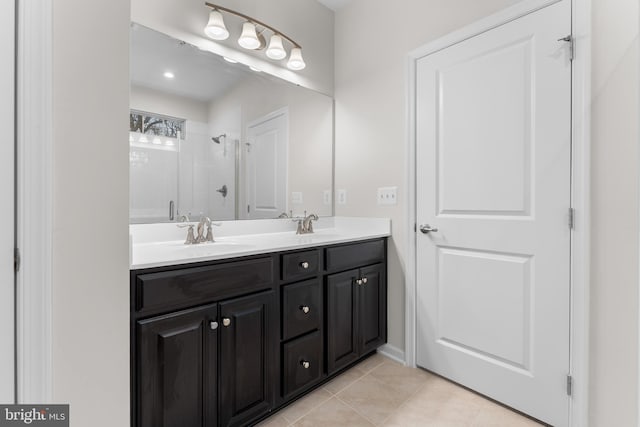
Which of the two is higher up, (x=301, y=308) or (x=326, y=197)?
(x=326, y=197)

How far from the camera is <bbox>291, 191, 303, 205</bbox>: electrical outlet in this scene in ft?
7.21

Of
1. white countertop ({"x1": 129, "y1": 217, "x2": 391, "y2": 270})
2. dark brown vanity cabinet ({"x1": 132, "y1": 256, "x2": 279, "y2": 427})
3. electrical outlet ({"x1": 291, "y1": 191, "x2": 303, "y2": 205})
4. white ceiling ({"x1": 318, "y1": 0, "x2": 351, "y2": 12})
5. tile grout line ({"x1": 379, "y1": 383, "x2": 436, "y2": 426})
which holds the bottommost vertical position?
tile grout line ({"x1": 379, "y1": 383, "x2": 436, "y2": 426})

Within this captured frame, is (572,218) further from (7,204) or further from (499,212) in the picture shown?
(7,204)

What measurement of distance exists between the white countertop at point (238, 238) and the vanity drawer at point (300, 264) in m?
0.04

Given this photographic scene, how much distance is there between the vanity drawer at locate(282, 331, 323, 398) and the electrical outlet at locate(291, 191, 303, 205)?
0.94m

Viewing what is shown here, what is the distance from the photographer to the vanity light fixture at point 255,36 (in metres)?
1.72

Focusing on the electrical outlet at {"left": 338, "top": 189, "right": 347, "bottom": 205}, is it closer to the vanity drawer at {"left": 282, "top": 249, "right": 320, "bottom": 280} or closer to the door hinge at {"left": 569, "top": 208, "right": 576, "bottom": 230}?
the vanity drawer at {"left": 282, "top": 249, "right": 320, "bottom": 280}

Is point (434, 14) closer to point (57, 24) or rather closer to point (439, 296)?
point (439, 296)

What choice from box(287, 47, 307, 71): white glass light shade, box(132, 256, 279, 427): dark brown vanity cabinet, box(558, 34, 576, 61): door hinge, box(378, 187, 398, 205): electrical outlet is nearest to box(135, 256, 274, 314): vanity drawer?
box(132, 256, 279, 427): dark brown vanity cabinet

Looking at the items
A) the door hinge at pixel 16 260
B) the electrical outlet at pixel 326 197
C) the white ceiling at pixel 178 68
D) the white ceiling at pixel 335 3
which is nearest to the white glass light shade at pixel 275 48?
the white ceiling at pixel 178 68

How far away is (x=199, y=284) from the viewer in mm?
1156

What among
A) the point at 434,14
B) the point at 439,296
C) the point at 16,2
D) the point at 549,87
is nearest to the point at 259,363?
the point at 439,296

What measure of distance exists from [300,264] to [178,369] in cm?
68

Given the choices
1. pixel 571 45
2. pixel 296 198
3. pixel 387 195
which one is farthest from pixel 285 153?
pixel 571 45
